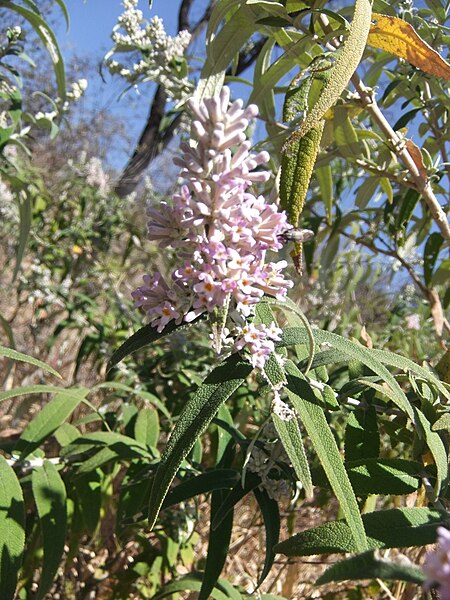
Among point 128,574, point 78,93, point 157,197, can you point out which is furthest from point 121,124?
point 128,574

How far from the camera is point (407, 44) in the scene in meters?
0.79

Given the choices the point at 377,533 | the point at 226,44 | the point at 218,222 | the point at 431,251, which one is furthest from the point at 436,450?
the point at 431,251

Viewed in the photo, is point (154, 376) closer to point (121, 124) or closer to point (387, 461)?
point (387, 461)

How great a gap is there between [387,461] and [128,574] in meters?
0.82

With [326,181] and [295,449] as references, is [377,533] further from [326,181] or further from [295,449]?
[326,181]

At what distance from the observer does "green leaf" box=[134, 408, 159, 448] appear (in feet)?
3.75

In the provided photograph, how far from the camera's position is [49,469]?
3.24 feet

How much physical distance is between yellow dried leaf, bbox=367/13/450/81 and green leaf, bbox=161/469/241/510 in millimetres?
598

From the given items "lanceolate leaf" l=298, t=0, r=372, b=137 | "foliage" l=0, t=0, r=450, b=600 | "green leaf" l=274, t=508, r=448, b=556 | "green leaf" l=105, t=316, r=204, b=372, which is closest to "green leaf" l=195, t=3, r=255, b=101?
"foliage" l=0, t=0, r=450, b=600

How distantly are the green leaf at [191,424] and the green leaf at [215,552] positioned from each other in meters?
0.20

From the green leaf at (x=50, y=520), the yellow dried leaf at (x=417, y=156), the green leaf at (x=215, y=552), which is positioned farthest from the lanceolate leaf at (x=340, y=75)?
the green leaf at (x=50, y=520)

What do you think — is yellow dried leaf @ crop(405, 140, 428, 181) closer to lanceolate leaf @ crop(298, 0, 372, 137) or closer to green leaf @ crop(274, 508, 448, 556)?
lanceolate leaf @ crop(298, 0, 372, 137)

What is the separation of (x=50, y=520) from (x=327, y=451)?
481mm

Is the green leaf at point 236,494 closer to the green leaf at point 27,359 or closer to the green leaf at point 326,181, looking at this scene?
the green leaf at point 27,359
